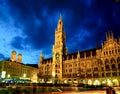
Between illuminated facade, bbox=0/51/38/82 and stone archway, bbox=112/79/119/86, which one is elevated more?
illuminated facade, bbox=0/51/38/82

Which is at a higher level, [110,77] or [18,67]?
[18,67]

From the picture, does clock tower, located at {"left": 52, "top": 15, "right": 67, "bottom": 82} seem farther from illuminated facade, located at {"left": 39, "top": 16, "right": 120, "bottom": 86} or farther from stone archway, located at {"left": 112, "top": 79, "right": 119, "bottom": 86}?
stone archway, located at {"left": 112, "top": 79, "right": 119, "bottom": 86}

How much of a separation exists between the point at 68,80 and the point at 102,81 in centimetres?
2129

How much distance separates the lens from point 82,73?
79250mm

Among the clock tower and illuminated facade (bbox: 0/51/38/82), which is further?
the clock tower

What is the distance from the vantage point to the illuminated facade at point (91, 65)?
68.4m

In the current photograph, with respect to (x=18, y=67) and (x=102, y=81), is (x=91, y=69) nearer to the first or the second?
(x=102, y=81)

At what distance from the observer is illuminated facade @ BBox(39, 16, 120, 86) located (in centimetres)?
6838

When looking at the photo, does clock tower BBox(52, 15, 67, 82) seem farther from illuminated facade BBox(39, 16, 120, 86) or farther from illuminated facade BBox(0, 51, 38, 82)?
illuminated facade BBox(0, 51, 38, 82)

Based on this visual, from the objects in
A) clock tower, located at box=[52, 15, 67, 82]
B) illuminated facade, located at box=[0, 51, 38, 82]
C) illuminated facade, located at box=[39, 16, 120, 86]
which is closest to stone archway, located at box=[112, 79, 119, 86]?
illuminated facade, located at box=[39, 16, 120, 86]

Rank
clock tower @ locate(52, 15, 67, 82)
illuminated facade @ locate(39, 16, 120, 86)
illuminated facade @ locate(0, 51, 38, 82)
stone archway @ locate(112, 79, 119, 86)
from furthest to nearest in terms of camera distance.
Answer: clock tower @ locate(52, 15, 67, 82) → illuminated facade @ locate(0, 51, 38, 82) → illuminated facade @ locate(39, 16, 120, 86) → stone archway @ locate(112, 79, 119, 86)

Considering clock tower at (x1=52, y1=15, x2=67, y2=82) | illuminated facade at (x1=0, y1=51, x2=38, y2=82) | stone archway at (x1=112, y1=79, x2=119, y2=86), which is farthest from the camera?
clock tower at (x1=52, y1=15, x2=67, y2=82)

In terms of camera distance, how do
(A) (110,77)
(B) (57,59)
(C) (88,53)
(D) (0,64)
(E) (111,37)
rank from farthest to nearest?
(B) (57,59), (D) (0,64), (C) (88,53), (E) (111,37), (A) (110,77)

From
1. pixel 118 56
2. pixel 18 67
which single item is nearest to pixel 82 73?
pixel 118 56
